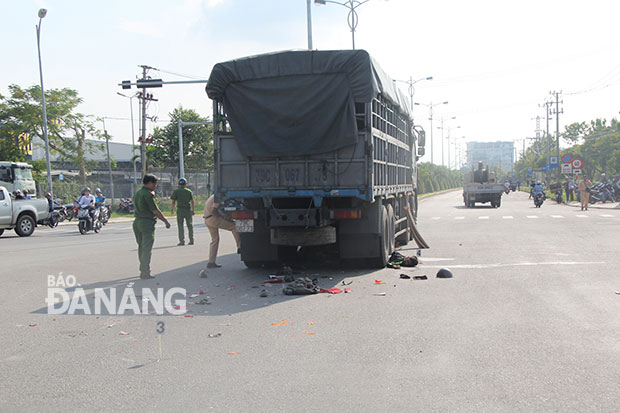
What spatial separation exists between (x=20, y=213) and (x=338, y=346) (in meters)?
19.0

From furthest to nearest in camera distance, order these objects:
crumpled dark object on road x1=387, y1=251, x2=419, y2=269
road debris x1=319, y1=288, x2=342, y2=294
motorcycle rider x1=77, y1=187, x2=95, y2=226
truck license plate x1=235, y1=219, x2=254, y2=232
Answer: motorcycle rider x1=77, y1=187, x2=95, y2=226
crumpled dark object on road x1=387, y1=251, x2=419, y2=269
truck license plate x1=235, y1=219, x2=254, y2=232
road debris x1=319, y1=288, x2=342, y2=294

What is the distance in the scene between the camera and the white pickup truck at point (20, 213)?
67.6ft

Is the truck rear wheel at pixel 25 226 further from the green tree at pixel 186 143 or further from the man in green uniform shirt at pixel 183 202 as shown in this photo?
the green tree at pixel 186 143

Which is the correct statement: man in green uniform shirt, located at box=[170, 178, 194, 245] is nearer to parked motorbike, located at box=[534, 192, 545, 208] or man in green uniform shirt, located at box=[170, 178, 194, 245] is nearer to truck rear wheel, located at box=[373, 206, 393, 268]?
truck rear wheel, located at box=[373, 206, 393, 268]

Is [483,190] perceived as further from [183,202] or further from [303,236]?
[303,236]

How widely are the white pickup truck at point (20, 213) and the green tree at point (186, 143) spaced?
2827 centimetres

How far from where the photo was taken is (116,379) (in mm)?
4734

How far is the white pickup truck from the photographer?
20.6 m

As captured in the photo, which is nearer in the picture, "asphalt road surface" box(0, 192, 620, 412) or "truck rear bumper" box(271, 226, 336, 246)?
"asphalt road surface" box(0, 192, 620, 412)

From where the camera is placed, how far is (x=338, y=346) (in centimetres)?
558

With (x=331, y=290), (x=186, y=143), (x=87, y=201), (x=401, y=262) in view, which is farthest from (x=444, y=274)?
(x=186, y=143)

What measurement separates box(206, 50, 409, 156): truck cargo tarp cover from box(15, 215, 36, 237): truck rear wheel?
1416cm

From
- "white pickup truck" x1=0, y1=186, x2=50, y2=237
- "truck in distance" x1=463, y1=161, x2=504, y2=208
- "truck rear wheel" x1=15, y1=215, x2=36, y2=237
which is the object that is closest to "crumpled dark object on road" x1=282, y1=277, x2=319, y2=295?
"white pickup truck" x1=0, y1=186, x2=50, y2=237

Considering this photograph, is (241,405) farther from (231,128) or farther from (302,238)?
(231,128)
